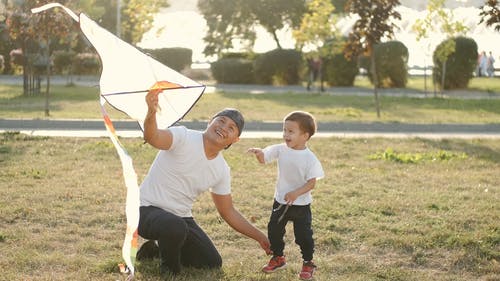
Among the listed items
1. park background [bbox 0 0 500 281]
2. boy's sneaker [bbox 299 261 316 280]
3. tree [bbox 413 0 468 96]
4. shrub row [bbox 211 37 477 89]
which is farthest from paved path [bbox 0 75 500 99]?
boy's sneaker [bbox 299 261 316 280]

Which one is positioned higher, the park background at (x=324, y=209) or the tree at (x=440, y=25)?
the tree at (x=440, y=25)

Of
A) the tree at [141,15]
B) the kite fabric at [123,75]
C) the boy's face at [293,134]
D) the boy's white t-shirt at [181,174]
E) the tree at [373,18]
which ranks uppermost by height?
the tree at [141,15]

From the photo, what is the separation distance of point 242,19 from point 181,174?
43752 millimetres

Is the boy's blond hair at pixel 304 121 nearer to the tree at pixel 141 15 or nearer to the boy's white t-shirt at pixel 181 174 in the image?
the boy's white t-shirt at pixel 181 174

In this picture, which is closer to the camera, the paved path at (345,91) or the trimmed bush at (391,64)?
the paved path at (345,91)

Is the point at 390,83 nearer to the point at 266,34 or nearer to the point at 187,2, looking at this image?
the point at 266,34

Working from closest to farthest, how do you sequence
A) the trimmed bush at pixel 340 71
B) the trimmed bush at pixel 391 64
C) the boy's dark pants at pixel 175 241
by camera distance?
the boy's dark pants at pixel 175 241, the trimmed bush at pixel 391 64, the trimmed bush at pixel 340 71

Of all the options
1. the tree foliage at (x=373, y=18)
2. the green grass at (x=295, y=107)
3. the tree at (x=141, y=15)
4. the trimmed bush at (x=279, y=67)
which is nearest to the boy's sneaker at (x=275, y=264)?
the green grass at (x=295, y=107)

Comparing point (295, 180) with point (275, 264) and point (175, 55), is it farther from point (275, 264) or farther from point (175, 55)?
point (175, 55)

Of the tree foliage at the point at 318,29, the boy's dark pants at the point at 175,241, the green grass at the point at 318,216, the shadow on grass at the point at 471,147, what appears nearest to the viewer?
the boy's dark pants at the point at 175,241

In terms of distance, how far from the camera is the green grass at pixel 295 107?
19953mm

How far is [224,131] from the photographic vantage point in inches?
245

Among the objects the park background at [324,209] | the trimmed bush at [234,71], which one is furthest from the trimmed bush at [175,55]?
the park background at [324,209]

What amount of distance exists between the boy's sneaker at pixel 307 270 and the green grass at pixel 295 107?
12499mm
